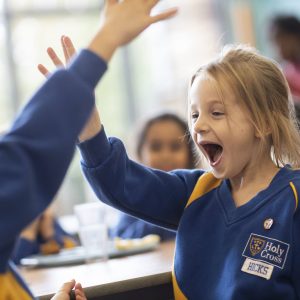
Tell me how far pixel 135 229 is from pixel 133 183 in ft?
3.12

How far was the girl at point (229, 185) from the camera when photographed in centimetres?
131

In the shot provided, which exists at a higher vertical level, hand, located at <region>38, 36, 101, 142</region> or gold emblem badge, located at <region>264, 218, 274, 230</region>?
hand, located at <region>38, 36, 101, 142</region>

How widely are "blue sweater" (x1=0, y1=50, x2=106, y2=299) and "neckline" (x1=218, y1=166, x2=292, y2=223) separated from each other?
53cm

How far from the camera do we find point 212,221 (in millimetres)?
1432

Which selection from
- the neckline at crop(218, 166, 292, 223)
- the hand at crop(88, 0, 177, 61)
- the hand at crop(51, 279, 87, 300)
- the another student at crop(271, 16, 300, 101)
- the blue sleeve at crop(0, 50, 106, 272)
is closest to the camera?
the blue sleeve at crop(0, 50, 106, 272)

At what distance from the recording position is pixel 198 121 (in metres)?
1.43

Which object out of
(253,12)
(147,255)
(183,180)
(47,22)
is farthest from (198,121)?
(253,12)

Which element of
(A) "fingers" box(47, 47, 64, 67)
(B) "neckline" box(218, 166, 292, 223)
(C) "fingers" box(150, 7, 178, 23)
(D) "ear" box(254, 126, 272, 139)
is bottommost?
(B) "neckline" box(218, 166, 292, 223)

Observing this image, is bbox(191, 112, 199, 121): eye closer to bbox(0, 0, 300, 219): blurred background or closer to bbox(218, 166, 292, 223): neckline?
bbox(218, 166, 292, 223): neckline

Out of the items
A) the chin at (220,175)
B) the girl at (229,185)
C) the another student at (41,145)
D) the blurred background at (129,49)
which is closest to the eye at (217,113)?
the girl at (229,185)

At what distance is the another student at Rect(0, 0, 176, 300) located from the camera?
2.91ft

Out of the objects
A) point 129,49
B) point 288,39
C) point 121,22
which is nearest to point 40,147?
point 121,22

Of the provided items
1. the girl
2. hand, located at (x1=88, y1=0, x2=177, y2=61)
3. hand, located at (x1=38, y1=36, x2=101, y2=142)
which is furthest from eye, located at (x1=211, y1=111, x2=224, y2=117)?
hand, located at (x1=88, y1=0, x2=177, y2=61)

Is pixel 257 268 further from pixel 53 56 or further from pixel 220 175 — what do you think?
pixel 53 56
